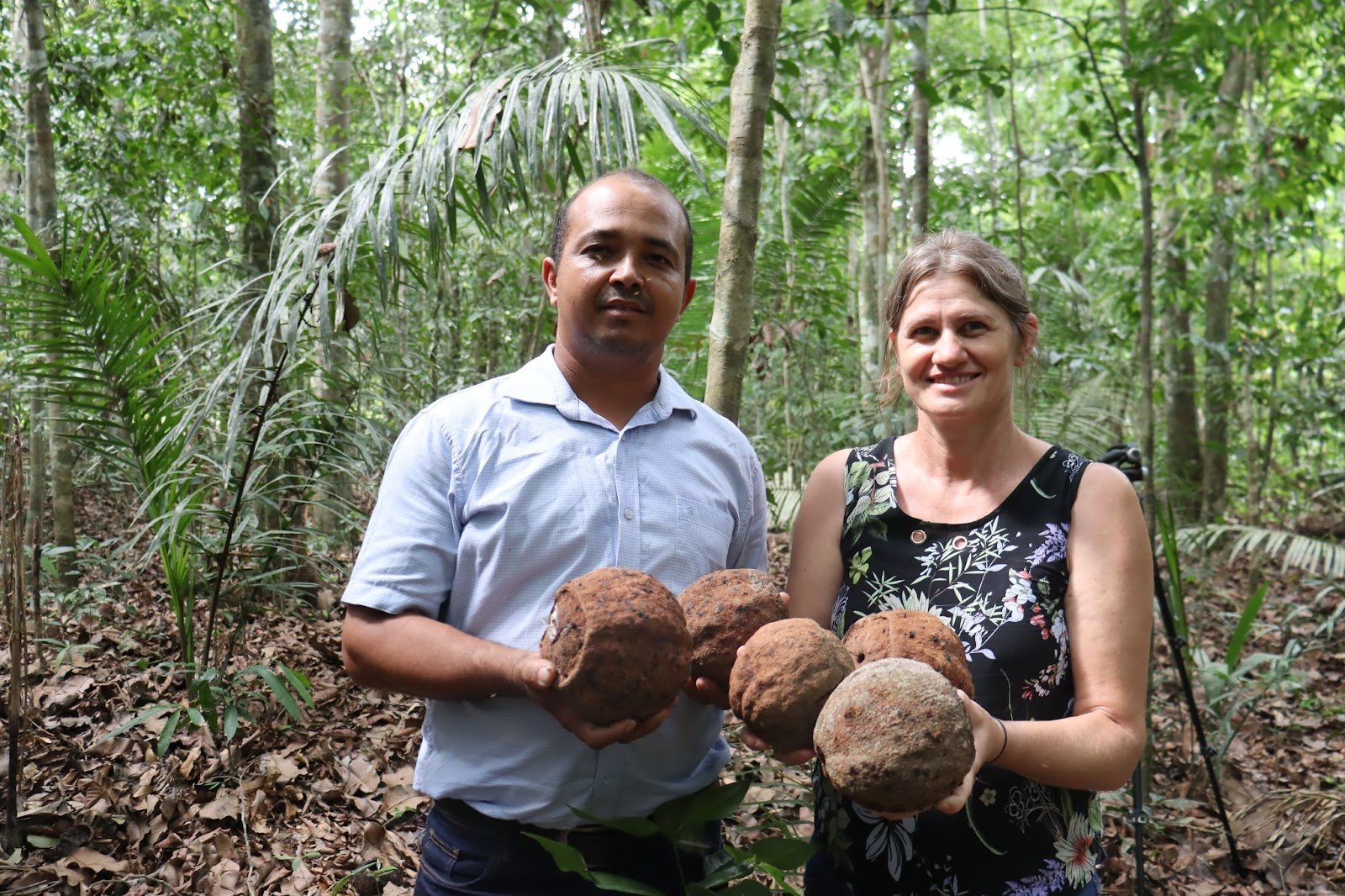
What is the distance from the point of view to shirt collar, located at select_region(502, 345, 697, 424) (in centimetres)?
194

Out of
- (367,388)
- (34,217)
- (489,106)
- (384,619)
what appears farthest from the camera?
(34,217)

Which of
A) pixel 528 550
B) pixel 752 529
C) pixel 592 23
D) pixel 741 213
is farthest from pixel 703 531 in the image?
pixel 592 23

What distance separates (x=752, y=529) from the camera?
84.1 inches

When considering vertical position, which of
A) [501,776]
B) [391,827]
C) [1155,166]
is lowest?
[391,827]

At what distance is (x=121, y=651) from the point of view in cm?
469

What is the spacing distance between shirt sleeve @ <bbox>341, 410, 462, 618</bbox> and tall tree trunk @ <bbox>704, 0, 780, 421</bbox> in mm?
1330

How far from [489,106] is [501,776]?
240 cm

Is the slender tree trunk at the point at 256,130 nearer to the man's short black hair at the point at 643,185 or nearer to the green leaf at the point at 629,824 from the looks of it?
the man's short black hair at the point at 643,185

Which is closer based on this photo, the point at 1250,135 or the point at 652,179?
the point at 652,179

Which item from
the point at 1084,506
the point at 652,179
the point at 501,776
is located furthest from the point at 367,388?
the point at 1084,506

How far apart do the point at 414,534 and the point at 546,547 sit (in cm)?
24

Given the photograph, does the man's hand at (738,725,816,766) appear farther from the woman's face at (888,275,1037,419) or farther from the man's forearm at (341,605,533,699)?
the woman's face at (888,275,1037,419)

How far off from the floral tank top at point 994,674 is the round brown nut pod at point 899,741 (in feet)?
1.27

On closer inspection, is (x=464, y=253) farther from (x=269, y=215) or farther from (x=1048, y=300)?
(x=1048, y=300)
